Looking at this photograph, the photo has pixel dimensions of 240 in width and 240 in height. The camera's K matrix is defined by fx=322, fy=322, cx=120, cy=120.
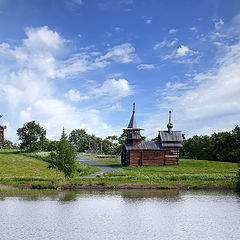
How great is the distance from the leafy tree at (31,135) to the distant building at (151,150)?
2293cm

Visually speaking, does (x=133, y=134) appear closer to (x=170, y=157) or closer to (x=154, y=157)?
(x=154, y=157)

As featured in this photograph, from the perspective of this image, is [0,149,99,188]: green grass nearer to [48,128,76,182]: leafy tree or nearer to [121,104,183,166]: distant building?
[48,128,76,182]: leafy tree

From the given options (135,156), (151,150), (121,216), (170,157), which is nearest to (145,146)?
(151,150)

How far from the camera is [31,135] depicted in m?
80.6

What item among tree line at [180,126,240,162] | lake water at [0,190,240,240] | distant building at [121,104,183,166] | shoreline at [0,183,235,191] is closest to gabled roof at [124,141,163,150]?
distant building at [121,104,183,166]

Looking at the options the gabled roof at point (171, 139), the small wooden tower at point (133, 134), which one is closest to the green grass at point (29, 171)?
the small wooden tower at point (133, 134)

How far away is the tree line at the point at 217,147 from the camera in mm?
87062

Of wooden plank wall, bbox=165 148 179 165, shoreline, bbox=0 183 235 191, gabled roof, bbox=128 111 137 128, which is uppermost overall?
gabled roof, bbox=128 111 137 128

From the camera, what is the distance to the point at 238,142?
8788 cm

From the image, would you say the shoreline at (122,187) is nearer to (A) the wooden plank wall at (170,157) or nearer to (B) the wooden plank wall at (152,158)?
(B) the wooden plank wall at (152,158)

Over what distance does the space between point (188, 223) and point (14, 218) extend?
1318cm

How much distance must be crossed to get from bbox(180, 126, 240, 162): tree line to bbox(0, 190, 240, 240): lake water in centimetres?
5382

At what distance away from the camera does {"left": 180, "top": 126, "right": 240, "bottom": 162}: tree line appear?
286 feet

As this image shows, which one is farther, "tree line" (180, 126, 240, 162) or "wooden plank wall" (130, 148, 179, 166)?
"tree line" (180, 126, 240, 162)
